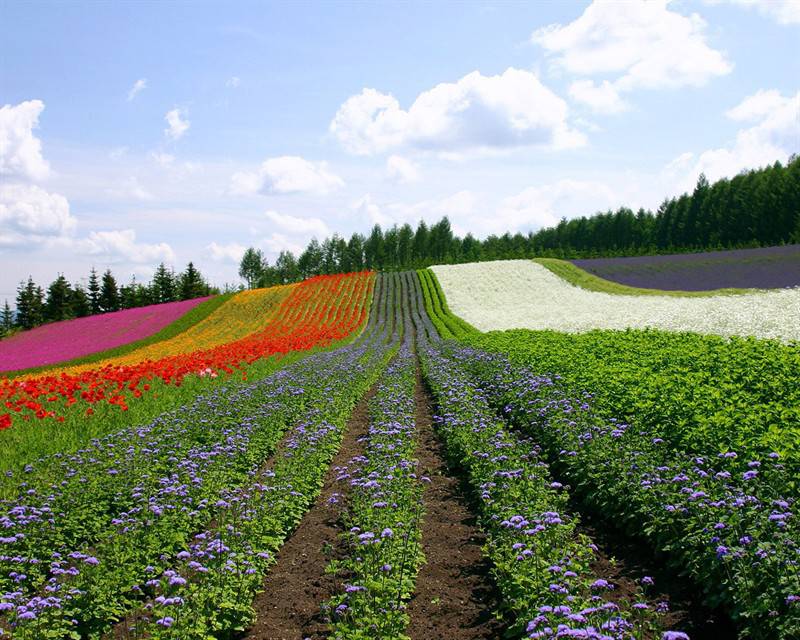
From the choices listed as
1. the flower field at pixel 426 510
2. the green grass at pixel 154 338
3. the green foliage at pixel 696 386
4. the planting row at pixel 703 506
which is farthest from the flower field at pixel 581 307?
the green grass at pixel 154 338

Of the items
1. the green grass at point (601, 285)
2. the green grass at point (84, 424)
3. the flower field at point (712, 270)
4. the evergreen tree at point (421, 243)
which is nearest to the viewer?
the green grass at point (84, 424)

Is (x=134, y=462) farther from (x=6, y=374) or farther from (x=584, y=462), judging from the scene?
(x=6, y=374)

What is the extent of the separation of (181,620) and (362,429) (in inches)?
355

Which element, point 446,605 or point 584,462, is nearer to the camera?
point 446,605

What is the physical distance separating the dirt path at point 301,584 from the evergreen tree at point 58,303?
84.0m

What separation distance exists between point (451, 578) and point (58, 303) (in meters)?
87.9

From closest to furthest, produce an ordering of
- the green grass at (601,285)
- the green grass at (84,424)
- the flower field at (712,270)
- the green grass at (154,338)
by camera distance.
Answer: the green grass at (84,424), the green grass at (154,338), the green grass at (601,285), the flower field at (712,270)

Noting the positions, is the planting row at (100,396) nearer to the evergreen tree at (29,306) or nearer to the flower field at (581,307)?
the flower field at (581,307)

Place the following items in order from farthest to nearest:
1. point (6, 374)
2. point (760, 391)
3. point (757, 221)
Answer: point (757, 221), point (6, 374), point (760, 391)

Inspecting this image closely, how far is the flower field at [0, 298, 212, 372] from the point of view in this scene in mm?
40031

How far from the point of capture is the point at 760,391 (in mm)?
10656

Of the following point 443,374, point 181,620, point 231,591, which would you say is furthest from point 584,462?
point 443,374

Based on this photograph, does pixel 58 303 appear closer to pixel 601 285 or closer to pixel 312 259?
pixel 312 259

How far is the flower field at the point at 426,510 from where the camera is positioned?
5.57 meters
